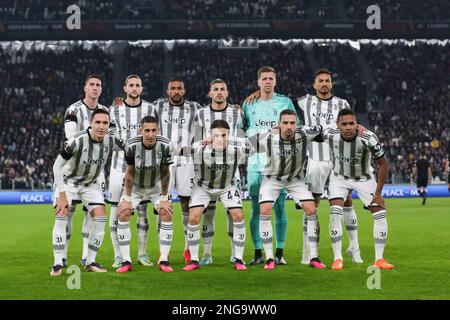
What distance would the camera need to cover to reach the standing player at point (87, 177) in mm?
9070

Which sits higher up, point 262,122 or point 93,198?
point 262,122

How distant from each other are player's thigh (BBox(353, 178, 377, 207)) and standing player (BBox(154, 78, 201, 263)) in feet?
6.95

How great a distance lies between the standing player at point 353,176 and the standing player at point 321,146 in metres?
0.34

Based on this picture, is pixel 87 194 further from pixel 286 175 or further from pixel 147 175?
pixel 286 175

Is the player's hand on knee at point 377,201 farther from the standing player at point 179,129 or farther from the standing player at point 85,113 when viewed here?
the standing player at point 85,113

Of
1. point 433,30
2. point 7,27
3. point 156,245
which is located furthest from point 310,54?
point 156,245

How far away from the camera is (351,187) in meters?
9.72

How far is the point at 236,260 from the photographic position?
955cm

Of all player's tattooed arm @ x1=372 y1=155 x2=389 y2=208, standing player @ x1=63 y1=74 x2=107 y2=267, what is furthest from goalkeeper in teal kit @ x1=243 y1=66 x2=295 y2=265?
standing player @ x1=63 y1=74 x2=107 y2=267

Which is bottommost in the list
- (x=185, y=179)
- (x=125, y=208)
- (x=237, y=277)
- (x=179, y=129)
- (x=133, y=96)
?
(x=237, y=277)

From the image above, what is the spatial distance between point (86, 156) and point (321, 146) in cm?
306

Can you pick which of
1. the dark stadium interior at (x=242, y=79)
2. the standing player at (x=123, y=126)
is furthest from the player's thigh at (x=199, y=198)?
the dark stadium interior at (x=242, y=79)

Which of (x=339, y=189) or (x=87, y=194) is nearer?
(x=87, y=194)

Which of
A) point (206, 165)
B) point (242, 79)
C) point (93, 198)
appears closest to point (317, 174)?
point (206, 165)
